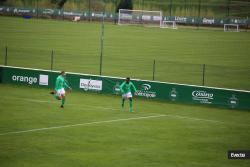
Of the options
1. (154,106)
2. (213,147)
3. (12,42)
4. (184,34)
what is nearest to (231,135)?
(213,147)

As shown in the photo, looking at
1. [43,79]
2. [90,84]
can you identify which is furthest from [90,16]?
[90,84]

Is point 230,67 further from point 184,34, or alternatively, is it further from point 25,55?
point 184,34

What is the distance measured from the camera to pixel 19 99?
1511 inches

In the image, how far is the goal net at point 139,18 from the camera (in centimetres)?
9438

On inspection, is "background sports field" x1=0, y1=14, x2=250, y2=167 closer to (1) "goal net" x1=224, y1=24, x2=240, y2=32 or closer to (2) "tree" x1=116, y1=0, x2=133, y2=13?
(1) "goal net" x1=224, y1=24, x2=240, y2=32

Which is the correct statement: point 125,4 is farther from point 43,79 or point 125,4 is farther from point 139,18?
point 43,79

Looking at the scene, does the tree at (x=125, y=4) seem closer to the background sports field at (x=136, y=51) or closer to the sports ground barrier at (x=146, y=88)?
the background sports field at (x=136, y=51)

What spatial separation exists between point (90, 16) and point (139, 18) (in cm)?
899

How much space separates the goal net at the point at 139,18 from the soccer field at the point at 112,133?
180 ft

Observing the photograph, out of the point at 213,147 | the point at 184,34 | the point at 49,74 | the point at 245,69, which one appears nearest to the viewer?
the point at 213,147

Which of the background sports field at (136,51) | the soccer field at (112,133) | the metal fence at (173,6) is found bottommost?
the soccer field at (112,133)

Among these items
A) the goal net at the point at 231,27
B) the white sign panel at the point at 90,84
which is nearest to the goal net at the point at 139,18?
the goal net at the point at 231,27

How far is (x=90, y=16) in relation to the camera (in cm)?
9975

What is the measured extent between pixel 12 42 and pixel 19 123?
35.1 m
